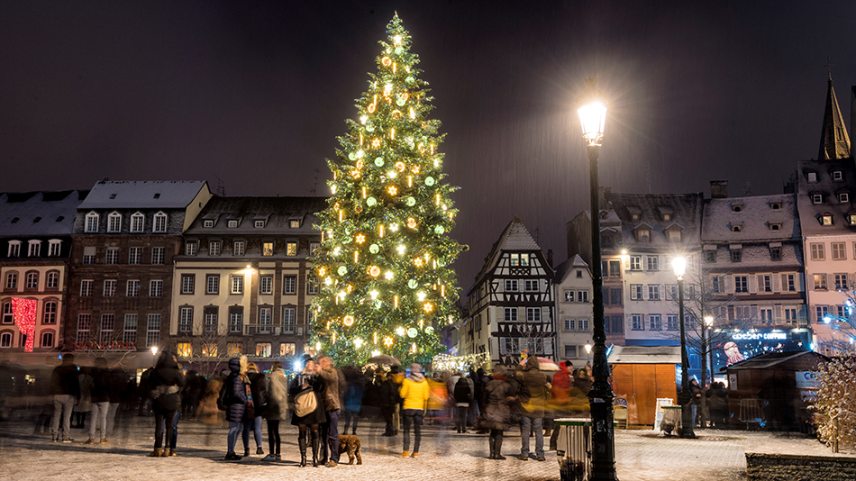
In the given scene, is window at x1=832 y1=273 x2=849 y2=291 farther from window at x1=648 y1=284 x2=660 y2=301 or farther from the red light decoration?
the red light decoration

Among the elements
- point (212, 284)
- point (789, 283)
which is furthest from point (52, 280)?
point (789, 283)

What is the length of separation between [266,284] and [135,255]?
10807 mm

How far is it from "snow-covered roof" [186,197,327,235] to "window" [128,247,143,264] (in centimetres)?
414

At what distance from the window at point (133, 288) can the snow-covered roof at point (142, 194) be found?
607 centimetres

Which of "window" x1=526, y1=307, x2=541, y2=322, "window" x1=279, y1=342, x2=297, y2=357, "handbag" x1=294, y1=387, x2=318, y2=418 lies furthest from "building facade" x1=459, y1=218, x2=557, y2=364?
"handbag" x1=294, y1=387, x2=318, y2=418

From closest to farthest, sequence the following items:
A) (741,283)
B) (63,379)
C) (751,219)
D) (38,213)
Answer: (63,379), (741,283), (751,219), (38,213)

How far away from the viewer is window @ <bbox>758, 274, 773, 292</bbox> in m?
65.3

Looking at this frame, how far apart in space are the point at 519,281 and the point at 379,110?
139 ft

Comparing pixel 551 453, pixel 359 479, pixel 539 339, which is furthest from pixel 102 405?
pixel 539 339

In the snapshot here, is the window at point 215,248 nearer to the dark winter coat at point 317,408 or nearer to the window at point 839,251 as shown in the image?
the window at point 839,251

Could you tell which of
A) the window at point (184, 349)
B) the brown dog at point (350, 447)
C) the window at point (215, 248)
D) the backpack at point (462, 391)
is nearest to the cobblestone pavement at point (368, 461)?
the brown dog at point (350, 447)

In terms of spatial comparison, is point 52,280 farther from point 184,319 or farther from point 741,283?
point 741,283

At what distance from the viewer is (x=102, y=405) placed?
57.4ft

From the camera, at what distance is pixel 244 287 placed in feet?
214
